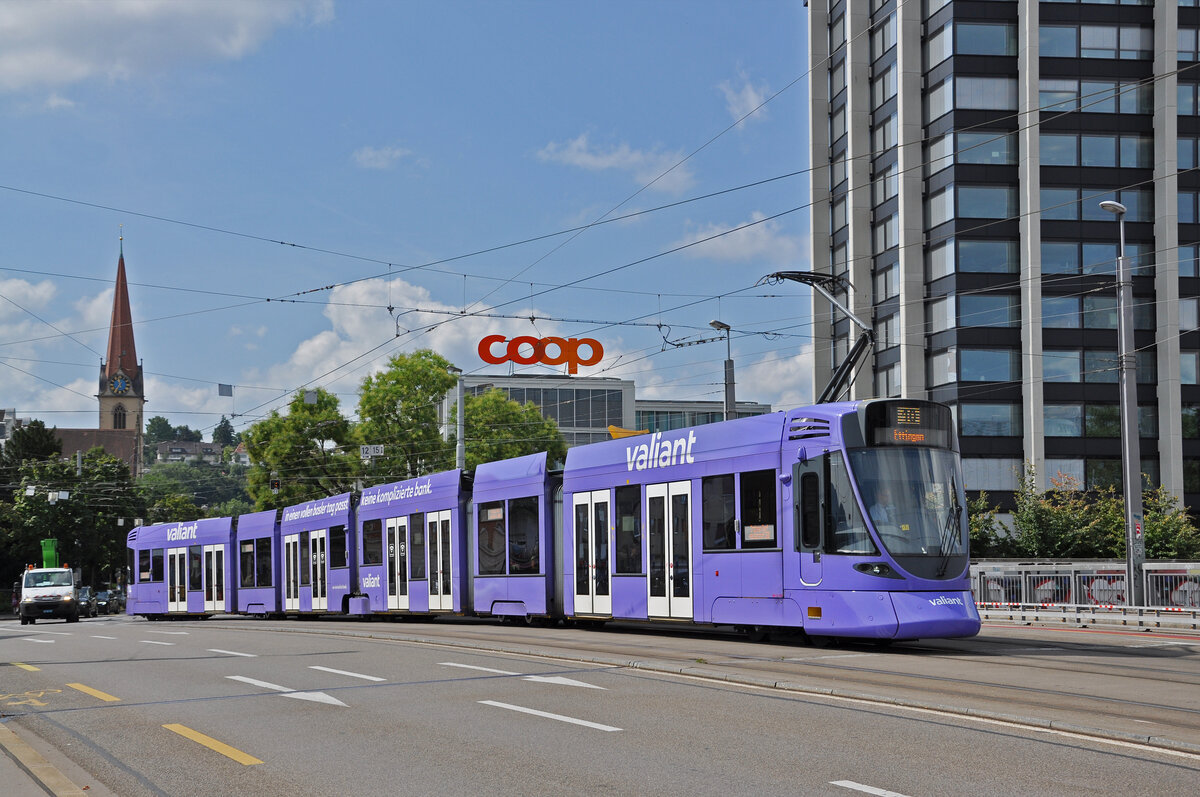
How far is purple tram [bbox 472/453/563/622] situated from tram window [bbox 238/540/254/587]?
14.5 meters

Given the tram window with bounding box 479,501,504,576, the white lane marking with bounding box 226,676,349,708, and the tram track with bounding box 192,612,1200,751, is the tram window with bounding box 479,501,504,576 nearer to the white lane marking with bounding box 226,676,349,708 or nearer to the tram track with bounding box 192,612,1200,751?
the tram track with bounding box 192,612,1200,751

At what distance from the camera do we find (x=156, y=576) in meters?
43.4

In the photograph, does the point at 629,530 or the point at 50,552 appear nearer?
the point at 629,530

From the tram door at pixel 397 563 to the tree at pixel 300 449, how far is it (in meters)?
37.8

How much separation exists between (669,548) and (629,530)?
4.11 feet

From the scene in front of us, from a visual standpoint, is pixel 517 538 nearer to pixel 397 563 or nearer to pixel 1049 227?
pixel 397 563

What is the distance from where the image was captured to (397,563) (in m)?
29.5

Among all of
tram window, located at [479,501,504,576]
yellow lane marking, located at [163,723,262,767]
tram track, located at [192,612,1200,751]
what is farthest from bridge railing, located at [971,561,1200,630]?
yellow lane marking, located at [163,723,262,767]

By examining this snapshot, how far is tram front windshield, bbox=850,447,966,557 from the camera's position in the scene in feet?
52.3

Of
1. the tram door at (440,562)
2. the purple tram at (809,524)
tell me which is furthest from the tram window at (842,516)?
the tram door at (440,562)

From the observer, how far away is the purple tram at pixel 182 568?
130 ft

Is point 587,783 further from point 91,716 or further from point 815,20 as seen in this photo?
point 815,20

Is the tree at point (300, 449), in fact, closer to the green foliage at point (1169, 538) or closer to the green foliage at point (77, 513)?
the green foliage at point (77, 513)

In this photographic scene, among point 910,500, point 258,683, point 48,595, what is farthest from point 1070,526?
point 48,595
